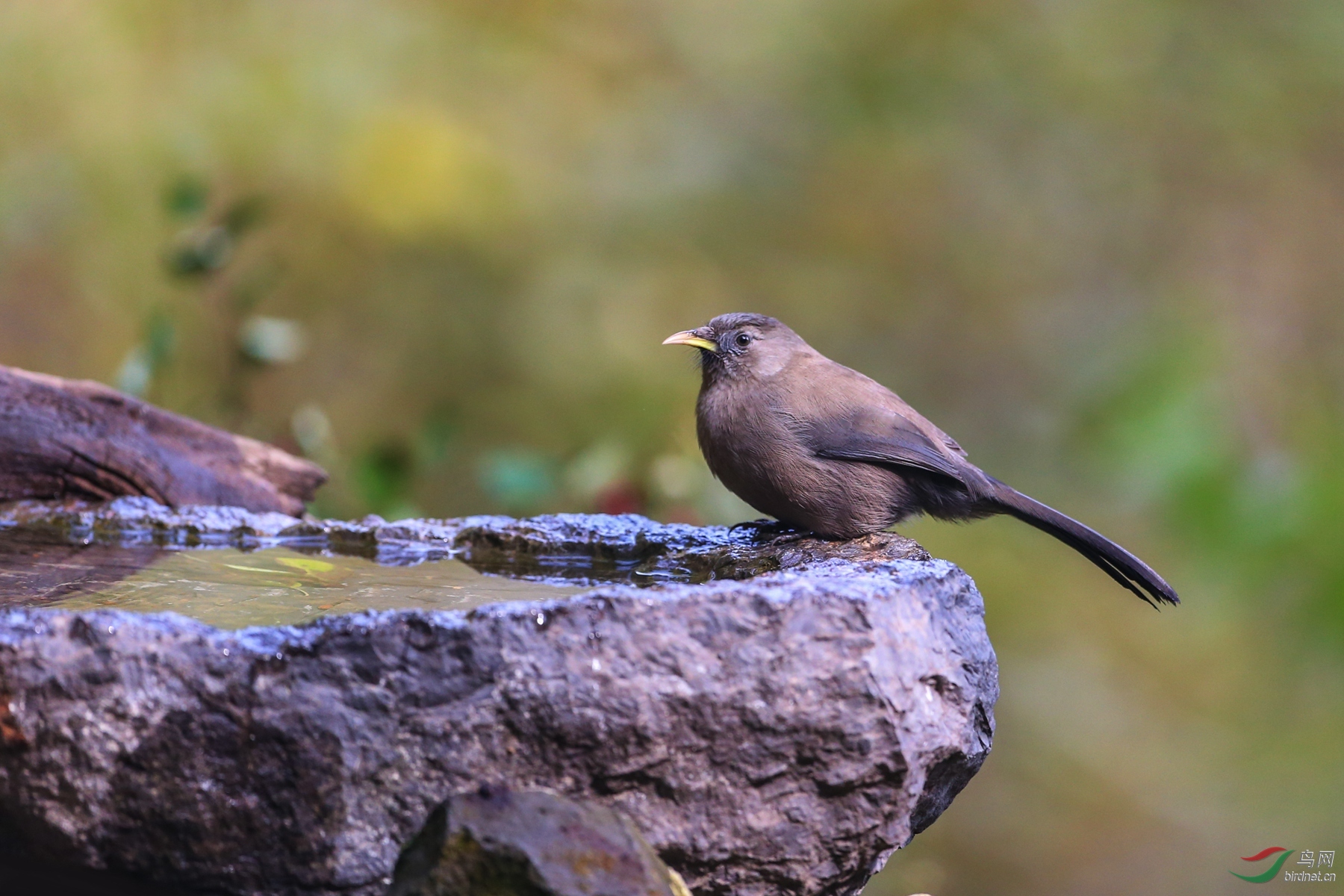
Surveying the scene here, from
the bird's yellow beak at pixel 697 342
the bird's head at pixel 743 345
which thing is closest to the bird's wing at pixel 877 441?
the bird's head at pixel 743 345

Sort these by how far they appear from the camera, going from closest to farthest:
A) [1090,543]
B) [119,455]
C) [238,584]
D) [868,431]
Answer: [238,584] < [1090,543] < [868,431] < [119,455]

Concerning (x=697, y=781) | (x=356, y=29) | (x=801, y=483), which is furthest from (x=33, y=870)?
(x=356, y=29)

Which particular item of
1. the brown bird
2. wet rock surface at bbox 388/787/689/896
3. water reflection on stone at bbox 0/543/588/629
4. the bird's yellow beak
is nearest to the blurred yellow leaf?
water reflection on stone at bbox 0/543/588/629

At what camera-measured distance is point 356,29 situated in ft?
26.4

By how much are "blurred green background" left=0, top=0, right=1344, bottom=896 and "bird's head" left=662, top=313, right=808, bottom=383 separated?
86.8 inches

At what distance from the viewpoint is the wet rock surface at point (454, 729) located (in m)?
2.25

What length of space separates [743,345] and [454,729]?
219 centimetres

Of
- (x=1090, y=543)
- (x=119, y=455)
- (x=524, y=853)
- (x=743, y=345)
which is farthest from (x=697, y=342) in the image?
(x=524, y=853)

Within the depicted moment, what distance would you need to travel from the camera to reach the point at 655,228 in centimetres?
779

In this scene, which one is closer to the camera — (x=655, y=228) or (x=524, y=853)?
(x=524, y=853)

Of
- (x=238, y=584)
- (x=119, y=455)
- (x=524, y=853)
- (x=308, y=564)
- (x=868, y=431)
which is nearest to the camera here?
(x=524, y=853)

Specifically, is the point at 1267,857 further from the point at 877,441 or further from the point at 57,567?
the point at 57,567

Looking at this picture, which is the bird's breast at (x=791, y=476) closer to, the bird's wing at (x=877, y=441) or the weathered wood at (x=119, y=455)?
the bird's wing at (x=877, y=441)

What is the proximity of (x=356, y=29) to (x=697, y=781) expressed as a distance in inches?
267
